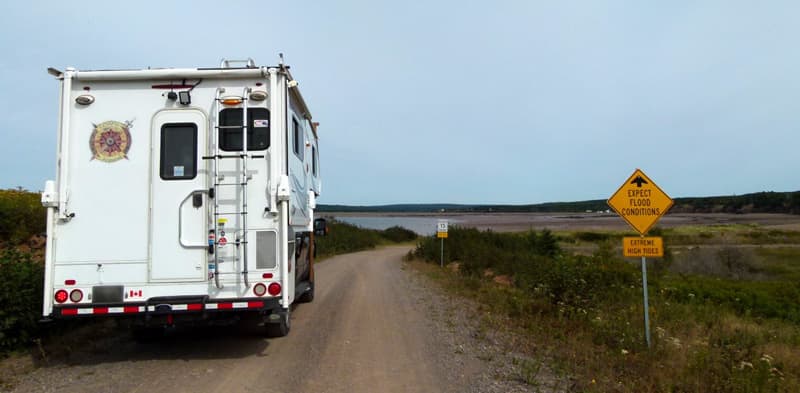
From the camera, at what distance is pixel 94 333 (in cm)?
833

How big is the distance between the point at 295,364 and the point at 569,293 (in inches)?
235

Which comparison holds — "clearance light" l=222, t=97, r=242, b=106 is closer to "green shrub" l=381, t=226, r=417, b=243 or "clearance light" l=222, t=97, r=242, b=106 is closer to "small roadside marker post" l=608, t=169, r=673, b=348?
"small roadside marker post" l=608, t=169, r=673, b=348

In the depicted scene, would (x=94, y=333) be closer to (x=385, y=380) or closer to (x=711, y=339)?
(x=385, y=380)

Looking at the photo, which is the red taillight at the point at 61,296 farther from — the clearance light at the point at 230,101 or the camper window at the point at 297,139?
the camper window at the point at 297,139

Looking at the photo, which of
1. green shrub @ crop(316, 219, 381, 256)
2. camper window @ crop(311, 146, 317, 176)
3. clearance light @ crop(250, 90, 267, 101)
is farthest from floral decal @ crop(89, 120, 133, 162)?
green shrub @ crop(316, 219, 381, 256)

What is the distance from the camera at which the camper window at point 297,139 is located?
27.5 feet

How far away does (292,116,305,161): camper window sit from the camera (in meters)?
8.38

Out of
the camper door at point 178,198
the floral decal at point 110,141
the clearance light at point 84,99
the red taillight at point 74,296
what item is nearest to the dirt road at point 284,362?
the red taillight at point 74,296

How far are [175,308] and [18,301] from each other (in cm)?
244

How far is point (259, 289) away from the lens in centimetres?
639

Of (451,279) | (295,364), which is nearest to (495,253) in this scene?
(451,279)

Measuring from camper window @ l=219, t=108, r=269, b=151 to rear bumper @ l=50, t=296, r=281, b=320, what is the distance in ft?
6.20

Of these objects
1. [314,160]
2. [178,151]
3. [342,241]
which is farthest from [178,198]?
[342,241]

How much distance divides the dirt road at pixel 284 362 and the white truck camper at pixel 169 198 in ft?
2.38
